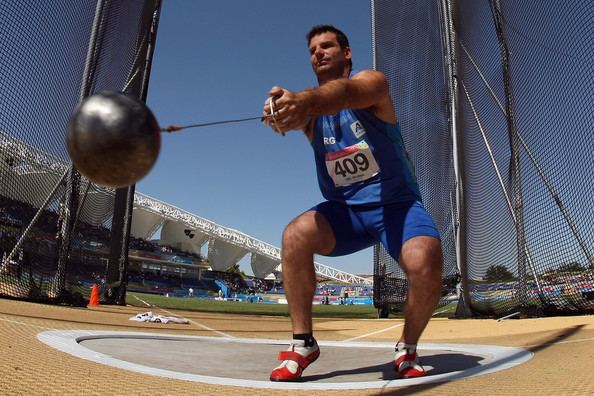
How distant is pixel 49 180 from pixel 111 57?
2.01 metres

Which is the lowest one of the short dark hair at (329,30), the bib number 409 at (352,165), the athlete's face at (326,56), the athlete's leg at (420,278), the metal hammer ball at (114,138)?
the athlete's leg at (420,278)

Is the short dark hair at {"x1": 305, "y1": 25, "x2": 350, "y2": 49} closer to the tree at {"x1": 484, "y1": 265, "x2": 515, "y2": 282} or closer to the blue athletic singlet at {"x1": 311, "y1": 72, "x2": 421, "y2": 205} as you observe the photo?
the blue athletic singlet at {"x1": 311, "y1": 72, "x2": 421, "y2": 205}

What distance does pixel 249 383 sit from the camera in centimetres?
189

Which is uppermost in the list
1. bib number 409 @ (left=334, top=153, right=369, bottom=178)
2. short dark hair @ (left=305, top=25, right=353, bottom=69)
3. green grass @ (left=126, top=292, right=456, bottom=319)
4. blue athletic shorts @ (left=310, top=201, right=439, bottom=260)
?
short dark hair @ (left=305, top=25, right=353, bottom=69)

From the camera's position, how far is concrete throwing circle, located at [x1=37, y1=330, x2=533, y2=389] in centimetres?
203

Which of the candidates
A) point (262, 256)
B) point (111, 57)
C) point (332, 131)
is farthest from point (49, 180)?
point (262, 256)

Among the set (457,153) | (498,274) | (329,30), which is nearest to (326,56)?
(329,30)

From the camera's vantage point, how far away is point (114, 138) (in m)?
1.73

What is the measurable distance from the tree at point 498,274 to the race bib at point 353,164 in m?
5.10

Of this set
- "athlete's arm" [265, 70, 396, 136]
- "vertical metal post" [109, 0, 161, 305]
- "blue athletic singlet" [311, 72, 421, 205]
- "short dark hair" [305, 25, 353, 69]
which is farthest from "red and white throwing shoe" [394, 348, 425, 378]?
"vertical metal post" [109, 0, 161, 305]

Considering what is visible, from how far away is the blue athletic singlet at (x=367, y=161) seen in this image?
8.23 ft

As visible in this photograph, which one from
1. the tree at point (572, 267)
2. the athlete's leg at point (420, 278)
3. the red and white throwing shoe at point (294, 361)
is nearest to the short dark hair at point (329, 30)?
the athlete's leg at point (420, 278)

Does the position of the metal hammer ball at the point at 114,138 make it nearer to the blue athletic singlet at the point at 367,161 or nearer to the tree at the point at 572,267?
the blue athletic singlet at the point at 367,161

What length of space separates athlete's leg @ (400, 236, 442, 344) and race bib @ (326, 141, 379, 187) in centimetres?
44
